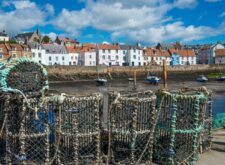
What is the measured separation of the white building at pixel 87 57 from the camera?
289ft

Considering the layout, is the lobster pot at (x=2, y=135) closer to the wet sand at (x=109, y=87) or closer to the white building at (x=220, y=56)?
the wet sand at (x=109, y=87)

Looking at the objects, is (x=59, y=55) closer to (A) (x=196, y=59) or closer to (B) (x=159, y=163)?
(A) (x=196, y=59)

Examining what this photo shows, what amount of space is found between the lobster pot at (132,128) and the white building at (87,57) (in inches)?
3223

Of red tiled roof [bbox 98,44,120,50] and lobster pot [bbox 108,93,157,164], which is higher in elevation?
red tiled roof [bbox 98,44,120,50]

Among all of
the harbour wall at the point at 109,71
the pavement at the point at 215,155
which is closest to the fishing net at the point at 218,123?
the pavement at the point at 215,155

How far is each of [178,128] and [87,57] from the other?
8243 cm

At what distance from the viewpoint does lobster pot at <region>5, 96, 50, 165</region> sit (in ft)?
19.4

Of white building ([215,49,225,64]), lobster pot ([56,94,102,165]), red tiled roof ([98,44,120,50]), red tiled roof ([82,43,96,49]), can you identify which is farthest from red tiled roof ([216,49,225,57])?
lobster pot ([56,94,102,165])

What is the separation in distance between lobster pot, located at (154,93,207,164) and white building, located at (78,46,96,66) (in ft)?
268

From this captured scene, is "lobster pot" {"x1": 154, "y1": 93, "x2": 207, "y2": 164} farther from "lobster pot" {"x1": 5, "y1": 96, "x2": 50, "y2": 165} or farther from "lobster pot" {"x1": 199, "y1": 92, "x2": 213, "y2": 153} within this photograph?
"lobster pot" {"x1": 5, "y1": 96, "x2": 50, "y2": 165}

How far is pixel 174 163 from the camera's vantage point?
21.9 ft

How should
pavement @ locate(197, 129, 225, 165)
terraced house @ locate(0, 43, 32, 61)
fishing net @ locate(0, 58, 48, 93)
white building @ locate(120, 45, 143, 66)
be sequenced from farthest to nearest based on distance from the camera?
white building @ locate(120, 45, 143, 66) → terraced house @ locate(0, 43, 32, 61) → pavement @ locate(197, 129, 225, 165) → fishing net @ locate(0, 58, 48, 93)

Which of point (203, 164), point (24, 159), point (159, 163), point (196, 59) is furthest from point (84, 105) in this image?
point (196, 59)

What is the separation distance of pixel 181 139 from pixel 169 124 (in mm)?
429
